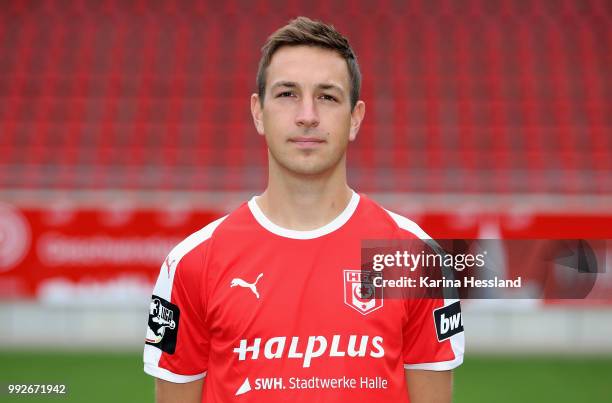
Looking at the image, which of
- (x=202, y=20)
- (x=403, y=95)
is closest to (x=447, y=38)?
(x=403, y=95)

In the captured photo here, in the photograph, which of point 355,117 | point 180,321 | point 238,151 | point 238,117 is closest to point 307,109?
point 355,117

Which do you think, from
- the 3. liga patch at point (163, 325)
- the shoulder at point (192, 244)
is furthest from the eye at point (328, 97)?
the 3. liga patch at point (163, 325)

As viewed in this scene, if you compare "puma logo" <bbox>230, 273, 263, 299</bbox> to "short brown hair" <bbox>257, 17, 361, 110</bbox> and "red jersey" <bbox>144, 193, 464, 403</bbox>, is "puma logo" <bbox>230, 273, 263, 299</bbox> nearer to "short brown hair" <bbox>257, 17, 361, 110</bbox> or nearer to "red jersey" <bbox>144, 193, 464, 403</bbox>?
"red jersey" <bbox>144, 193, 464, 403</bbox>

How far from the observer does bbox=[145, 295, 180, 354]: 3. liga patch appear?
2.32 meters

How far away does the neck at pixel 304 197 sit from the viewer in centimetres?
229

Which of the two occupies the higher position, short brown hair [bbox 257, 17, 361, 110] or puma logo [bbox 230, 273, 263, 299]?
short brown hair [bbox 257, 17, 361, 110]

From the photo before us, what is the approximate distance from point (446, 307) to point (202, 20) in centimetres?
996

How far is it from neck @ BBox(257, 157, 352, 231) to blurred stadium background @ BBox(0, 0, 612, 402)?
180 inches

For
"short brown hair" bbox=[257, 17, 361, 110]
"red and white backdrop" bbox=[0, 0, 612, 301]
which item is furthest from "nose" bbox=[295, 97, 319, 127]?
"red and white backdrop" bbox=[0, 0, 612, 301]

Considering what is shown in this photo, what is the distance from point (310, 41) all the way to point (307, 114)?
0.22 m

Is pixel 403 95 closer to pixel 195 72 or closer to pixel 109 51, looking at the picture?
pixel 195 72

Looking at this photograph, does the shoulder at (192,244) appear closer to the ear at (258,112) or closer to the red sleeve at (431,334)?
the ear at (258,112)

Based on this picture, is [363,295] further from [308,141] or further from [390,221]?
[308,141]

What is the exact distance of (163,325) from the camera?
2.34 metres
